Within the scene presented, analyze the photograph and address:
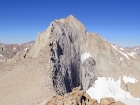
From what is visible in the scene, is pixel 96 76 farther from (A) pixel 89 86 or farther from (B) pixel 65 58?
(B) pixel 65 58

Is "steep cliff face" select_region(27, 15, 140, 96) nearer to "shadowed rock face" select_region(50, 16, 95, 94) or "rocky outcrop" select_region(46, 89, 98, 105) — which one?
"shadowed rock face" select_region(50, 16, 95, 94)

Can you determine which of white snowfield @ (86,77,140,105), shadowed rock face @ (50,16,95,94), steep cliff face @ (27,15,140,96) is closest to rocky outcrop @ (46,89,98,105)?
steep cliff face @ (27,15,140,96)

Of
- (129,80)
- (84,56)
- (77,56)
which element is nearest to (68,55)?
(77,56)

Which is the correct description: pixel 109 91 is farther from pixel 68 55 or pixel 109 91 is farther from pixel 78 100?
pixel 78 100

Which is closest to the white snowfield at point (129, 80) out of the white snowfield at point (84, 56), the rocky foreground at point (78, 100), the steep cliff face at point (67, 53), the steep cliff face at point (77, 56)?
the steep cliff face at point (77, 56)

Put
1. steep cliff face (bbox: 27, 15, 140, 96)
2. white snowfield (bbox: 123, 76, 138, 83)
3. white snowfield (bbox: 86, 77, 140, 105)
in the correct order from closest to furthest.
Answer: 1. steep cliff face (bbox: 27, 15, 140, 96)
2. white snowfield (bbox: 86, 77, 140, 105)
3. white snowfield (bbox: 123, 76, 138, 83)

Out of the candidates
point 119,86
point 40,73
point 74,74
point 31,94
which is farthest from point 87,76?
→ point 31,94
